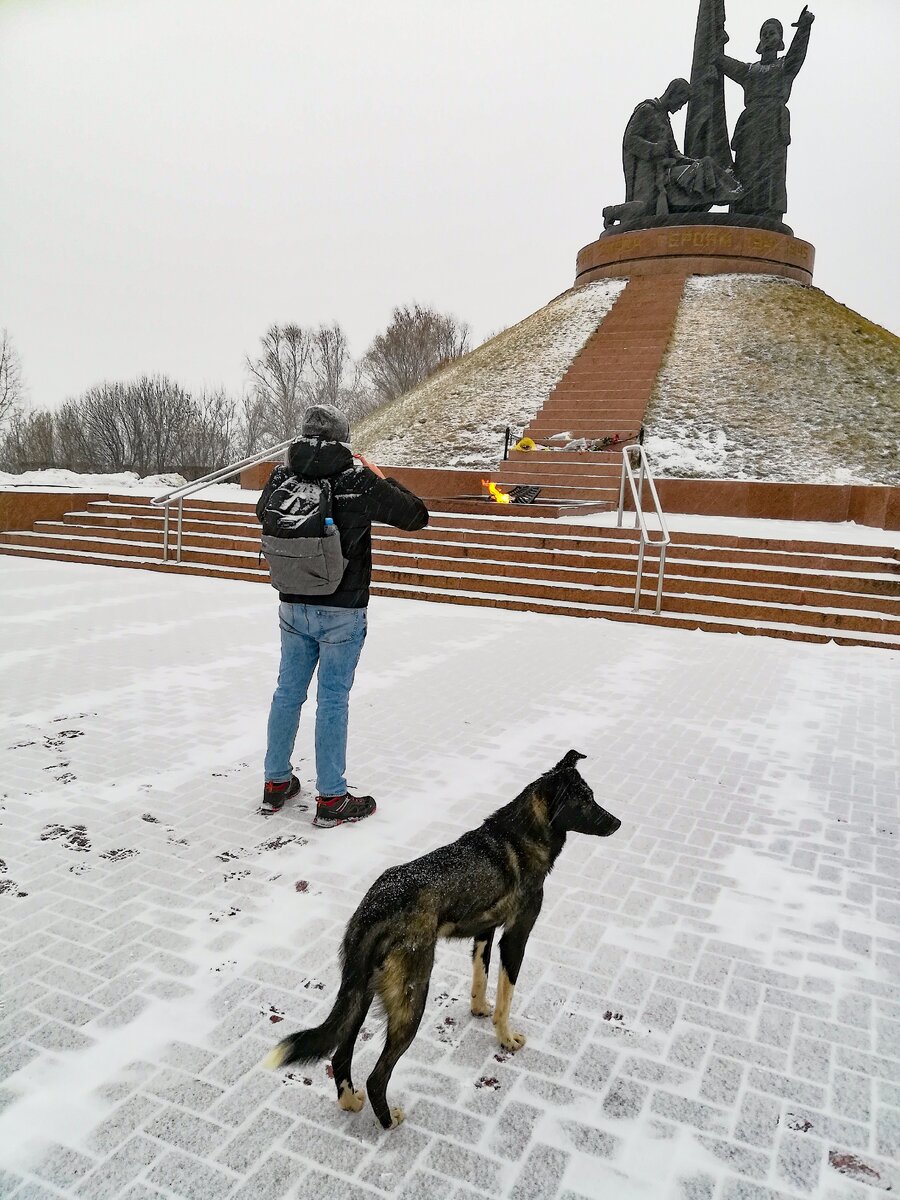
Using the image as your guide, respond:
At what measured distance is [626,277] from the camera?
80.0 feet

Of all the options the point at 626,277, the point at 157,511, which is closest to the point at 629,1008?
the point at 157,511

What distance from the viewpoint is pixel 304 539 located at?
11.2ft

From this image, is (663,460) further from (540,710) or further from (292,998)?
(292,998)

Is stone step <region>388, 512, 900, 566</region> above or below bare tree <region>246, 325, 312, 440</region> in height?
below

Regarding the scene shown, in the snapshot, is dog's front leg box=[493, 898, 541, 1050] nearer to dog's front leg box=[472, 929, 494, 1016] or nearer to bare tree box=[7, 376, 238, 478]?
dog's front leg box=[472, 929, 494, 1016]

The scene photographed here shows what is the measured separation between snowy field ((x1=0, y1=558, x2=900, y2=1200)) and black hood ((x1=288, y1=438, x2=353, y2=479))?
5.04ft

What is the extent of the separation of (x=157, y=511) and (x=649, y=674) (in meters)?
9.45

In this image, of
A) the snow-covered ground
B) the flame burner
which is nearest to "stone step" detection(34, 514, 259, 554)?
the snow-covered ground

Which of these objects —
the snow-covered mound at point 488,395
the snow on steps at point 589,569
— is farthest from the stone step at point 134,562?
the snow-covered mound at point 488,395

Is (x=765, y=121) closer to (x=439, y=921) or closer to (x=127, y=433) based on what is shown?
(x=439, y=921)

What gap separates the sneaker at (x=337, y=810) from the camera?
369cm

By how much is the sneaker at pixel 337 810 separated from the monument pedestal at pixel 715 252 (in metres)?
23.2

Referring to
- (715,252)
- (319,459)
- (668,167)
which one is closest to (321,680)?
(319,459)

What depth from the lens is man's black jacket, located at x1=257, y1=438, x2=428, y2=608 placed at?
3508 millimetres
